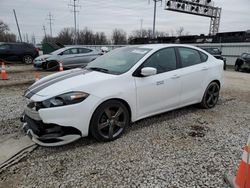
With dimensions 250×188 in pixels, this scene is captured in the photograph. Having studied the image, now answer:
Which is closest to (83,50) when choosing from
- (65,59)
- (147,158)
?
(65,59)

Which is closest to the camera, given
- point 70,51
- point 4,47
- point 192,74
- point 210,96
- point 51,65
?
point 192,74

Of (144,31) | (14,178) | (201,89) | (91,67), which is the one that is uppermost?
(144,31)

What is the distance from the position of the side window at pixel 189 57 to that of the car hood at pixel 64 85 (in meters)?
1.82

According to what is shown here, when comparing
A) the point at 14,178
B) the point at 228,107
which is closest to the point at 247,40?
the point at 228,107

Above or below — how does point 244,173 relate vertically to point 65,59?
below

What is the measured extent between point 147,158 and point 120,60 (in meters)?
1.96

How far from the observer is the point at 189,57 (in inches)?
187

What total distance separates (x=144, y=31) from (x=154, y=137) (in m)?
77.8

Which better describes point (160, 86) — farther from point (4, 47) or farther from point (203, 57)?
point (4, 47)

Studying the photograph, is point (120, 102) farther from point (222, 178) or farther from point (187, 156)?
point (222, 178)

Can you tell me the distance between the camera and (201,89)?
4891 mm

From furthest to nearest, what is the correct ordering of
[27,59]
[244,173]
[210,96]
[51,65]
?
[27,59], [51,65], [210,96], [244,173]

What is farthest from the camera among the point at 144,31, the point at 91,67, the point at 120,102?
the point at 144,31

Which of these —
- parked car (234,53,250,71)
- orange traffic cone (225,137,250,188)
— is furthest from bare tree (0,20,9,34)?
orange traffic cone (225,137,250,188)
